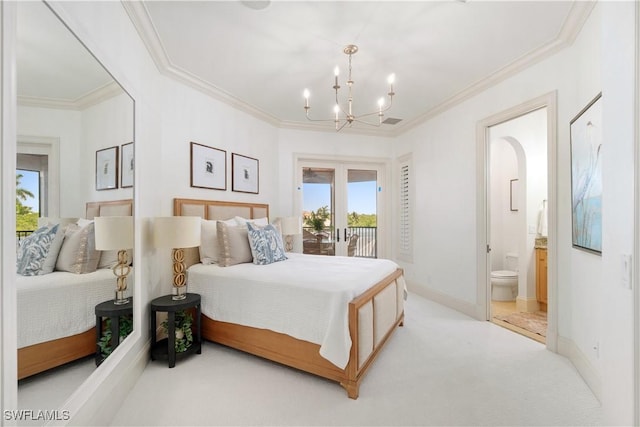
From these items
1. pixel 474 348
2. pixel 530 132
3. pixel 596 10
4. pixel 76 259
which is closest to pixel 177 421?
pixel 76 259

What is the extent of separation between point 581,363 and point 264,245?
289 centimetres

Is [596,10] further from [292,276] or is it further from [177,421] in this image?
[177,421]

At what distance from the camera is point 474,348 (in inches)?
105

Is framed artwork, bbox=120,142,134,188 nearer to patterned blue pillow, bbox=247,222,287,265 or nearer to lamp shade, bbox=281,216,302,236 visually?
patterned blue pillow, bbox=247,222,287,265

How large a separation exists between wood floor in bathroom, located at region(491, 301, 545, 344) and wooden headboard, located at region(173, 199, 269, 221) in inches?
135

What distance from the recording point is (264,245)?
297 cm

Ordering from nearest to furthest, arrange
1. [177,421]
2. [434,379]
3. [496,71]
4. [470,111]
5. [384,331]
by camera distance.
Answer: [177,421] < [434,379] < [384,331] < [496,71] < [470,111]

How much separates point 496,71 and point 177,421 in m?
4.23

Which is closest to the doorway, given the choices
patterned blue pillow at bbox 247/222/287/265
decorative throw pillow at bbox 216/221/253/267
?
patterned blue pillow at bbox 247/222/287/265

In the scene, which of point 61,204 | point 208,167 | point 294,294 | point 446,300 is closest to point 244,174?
point 208,167

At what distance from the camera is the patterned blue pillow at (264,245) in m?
2.91

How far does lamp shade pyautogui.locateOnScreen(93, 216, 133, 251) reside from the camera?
1.68 meters

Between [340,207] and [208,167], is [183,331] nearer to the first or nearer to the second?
[208,167]

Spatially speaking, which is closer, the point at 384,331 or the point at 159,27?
the point at 159,27
